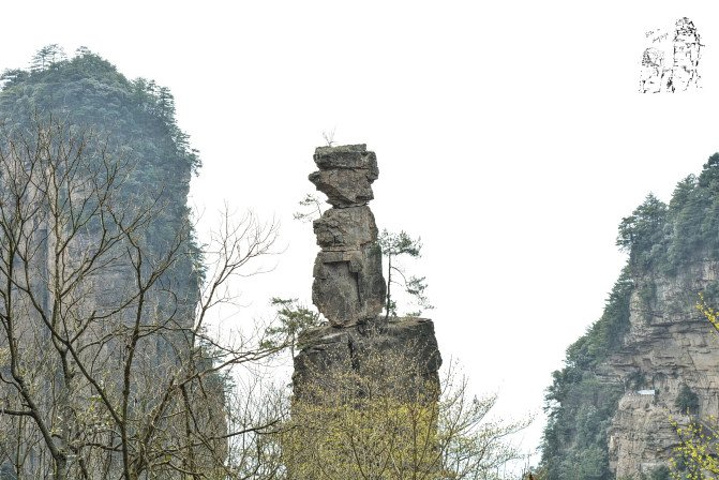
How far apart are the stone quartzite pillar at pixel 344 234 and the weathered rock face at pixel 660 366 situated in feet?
101

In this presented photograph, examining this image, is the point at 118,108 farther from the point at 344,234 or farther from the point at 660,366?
the point at 344,234

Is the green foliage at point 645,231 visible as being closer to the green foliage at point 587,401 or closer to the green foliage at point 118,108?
the green foliage at point 587,401

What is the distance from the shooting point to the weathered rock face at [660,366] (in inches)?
2355

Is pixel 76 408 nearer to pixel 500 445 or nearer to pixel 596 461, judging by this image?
pixel 500 445

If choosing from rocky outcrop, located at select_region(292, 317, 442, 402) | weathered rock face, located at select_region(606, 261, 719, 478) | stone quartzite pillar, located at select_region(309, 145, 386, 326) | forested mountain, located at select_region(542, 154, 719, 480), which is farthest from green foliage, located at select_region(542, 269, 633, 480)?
stone quartzite pillar, located at select_region(309, 145, 386, 326)

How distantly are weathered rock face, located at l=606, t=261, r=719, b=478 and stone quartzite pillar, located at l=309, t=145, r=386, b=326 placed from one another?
101 ft

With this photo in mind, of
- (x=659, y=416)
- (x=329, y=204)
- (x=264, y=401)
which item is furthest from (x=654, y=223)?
(x=264, y=401)

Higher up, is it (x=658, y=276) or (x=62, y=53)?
(x=62, y=53)

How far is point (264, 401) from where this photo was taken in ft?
54.6

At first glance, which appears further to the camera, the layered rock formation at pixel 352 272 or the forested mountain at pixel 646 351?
the forested mountain at pixel 646 351

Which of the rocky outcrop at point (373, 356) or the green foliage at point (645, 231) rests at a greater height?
the green foliage at point (645, 231)

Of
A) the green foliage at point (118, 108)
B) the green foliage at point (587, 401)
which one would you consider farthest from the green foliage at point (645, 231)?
the green foliage at point (118, 108)

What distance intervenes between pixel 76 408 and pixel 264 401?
737 cm

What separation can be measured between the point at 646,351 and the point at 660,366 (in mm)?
1298
